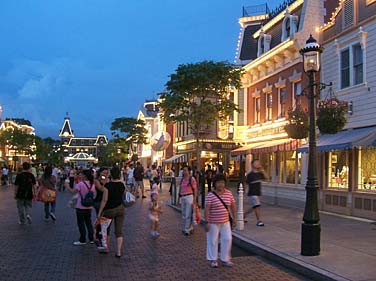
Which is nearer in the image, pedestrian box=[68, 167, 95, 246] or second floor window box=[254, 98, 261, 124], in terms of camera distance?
pedestrian box=[68, 167, 95, 246]

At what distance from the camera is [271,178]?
2405cm

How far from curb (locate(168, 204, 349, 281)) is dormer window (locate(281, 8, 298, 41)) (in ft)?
41.4

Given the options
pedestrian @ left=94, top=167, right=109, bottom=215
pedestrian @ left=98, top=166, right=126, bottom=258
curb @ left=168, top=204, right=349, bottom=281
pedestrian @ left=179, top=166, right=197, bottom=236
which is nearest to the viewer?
curb @ left=168, top=204, right=349, bottom=281

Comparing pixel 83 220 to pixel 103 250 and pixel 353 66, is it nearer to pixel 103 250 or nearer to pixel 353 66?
pixel 103 250

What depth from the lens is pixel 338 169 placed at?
17.8 metres

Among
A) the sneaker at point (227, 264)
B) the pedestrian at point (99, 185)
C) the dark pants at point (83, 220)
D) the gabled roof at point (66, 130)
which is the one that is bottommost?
the sneaker at point (227, 264)

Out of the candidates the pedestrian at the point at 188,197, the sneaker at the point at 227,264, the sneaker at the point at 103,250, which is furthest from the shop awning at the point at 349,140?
the sneaker at the point at 103,250

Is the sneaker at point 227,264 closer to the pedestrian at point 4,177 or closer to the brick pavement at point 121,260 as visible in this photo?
the brick pavement at point 121,260

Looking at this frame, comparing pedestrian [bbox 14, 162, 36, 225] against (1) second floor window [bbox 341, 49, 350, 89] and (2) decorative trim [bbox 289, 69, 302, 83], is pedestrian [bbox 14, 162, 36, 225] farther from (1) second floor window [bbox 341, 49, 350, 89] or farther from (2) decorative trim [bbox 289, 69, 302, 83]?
(2) decorative trim [bbox 289, 69, 302, 83]

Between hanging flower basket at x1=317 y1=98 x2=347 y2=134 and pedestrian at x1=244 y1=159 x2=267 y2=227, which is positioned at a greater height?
hanging flower basket at x1=317 y1=98 x2=347 y2=134

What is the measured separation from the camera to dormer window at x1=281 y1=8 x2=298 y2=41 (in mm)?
22125

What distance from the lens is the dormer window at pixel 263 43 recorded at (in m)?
25.9

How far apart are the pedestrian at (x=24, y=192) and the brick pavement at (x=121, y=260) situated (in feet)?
3.10

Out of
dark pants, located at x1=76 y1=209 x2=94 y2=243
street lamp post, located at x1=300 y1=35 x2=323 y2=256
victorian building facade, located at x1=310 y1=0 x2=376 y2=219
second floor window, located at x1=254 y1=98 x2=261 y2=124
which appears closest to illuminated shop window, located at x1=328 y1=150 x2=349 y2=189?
victorian building facade, located at x1=310 y1=0 x2=376 y2=219
